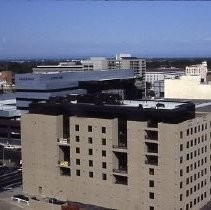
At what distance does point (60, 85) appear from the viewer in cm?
1925

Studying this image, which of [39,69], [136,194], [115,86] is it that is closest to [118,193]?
[136,194]

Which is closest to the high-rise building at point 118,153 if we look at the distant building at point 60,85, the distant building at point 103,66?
the distant building at point 60,85

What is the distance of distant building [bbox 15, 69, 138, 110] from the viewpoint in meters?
18.7

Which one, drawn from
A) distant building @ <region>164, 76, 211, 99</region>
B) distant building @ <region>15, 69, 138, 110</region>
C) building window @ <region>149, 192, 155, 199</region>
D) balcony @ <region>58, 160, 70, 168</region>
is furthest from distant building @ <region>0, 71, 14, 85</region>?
building window @ <region>149, 192, 155, 199</region>

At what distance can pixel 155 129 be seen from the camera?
Result: 8.68 meters

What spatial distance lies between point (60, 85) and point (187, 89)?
5243 millimetres

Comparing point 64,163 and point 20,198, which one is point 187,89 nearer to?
point 64,163

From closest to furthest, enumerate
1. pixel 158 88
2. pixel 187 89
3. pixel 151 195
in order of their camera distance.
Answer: pixel 151 195 < pixel 187 89 < pixel 158 88

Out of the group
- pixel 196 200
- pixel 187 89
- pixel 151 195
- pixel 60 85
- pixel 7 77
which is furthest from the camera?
pixel 7 77

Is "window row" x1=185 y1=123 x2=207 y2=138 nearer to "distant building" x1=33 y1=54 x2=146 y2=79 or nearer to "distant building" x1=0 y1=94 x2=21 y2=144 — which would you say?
"distant building" x1=0 y1=94 x2=21 y2=144

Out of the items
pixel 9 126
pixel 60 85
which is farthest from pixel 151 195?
pixel 60 85

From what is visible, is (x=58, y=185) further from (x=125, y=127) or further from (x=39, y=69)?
(x=39, y=69)

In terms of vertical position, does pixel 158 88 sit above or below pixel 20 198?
above

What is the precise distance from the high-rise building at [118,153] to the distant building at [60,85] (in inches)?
327
